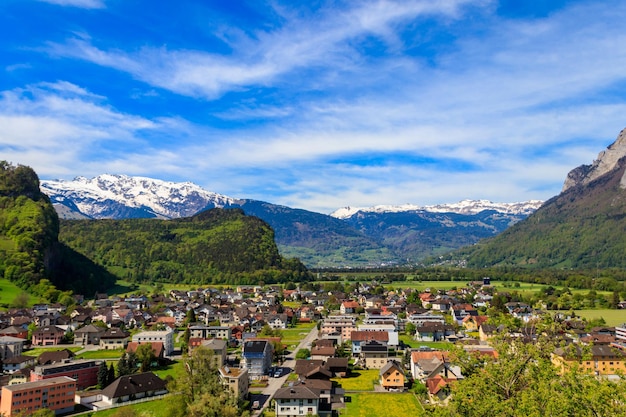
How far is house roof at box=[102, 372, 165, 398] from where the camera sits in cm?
4397

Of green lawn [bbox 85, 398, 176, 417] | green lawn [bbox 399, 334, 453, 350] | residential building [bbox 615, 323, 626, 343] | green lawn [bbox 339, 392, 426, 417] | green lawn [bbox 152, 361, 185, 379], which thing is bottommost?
green lawn [bbox 339, 392, 426, 417]

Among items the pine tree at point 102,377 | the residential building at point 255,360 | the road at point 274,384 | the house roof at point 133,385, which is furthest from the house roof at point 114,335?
the residential building at point 255,360

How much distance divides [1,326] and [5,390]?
145 feet

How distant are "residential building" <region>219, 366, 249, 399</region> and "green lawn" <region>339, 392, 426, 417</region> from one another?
9439 millimetres

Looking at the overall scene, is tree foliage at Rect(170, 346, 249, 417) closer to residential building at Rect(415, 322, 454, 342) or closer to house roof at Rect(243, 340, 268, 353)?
house roof at Rect(243, 340, 268, 353)

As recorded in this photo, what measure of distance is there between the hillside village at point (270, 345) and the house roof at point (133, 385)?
0.10m

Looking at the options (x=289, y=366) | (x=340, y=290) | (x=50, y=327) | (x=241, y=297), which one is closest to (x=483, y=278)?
(x=340, y=290)

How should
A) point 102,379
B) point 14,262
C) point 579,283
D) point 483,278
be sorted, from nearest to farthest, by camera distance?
point 102,379 < point 14,262 < point 579,283 < point 483,278

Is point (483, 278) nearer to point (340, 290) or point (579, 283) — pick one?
point (579, 283)

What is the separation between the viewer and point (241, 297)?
122375 millimetres

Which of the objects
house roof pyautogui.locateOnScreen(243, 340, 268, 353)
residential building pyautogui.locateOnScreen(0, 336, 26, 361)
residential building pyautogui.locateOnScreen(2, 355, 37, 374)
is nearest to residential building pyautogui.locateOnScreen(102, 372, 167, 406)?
house roof pyautogui.locateOnScreen(243, 340, 268, 353)

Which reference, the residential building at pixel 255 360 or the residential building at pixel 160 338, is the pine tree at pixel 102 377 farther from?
the residential building at pixel 160 338

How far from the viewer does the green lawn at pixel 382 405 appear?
40.2 meters

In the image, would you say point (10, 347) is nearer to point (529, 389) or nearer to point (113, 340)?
point (113, 340)
